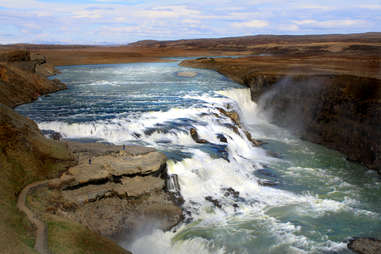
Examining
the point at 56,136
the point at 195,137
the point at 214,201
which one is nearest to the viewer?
the point at 214,201

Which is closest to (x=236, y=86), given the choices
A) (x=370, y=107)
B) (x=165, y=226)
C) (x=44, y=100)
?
(x=370, y=107)

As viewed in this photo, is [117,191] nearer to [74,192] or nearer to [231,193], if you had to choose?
[74,192]

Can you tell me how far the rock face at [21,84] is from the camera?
17781 millimetres

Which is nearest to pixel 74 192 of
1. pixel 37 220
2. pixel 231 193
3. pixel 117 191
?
pixel 117 191

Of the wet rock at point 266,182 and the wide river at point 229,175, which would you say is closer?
the wide river at point 229,175

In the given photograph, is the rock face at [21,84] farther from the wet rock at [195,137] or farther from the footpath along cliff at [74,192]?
the footpath along cliff at [74,192]

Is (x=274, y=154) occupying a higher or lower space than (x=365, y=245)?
higher

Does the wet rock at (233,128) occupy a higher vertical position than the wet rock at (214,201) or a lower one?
higher

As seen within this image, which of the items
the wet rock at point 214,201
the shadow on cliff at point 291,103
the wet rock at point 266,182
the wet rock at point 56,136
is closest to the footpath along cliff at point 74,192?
the wet rock at point 214,201

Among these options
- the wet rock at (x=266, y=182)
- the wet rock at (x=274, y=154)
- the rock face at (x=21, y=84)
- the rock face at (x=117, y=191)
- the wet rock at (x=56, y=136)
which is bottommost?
the wet rock at (x=266, y=182)

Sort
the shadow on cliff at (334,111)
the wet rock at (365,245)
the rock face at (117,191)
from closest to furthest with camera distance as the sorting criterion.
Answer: the wet rock at (365,245), the rock face at (117,191), the shadow on cliff at (334,111)

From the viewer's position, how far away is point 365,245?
27.6ft

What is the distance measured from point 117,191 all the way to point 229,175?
4361mm

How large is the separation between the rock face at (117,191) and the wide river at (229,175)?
480 mm
